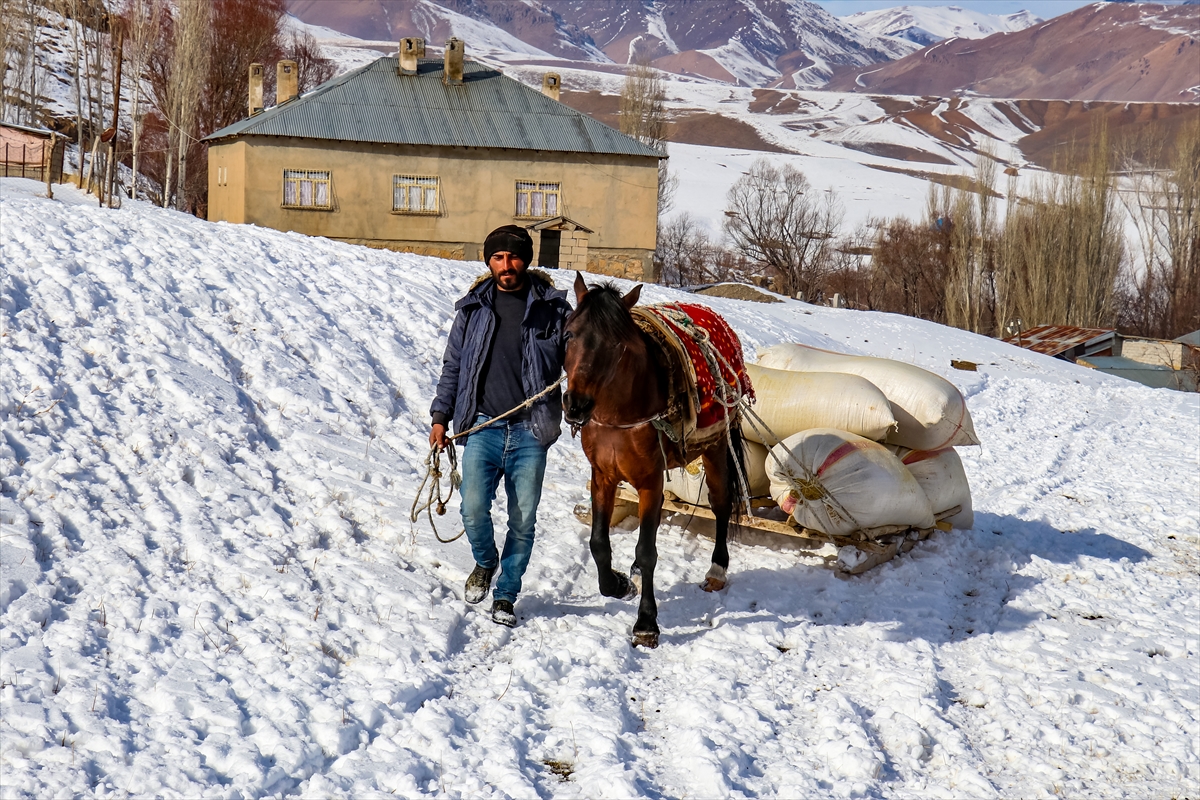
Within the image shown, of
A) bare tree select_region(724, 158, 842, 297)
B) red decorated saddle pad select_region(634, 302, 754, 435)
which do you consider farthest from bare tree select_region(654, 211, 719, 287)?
red decorated saddle pad select_region(634, 302, 754, 435)

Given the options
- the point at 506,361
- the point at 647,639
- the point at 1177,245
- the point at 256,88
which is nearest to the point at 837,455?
the point at 647,639

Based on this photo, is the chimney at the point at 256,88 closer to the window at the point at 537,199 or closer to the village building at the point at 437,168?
the village building at the point at 437,168

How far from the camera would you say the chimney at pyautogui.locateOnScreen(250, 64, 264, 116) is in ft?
113

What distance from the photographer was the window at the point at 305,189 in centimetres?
3050

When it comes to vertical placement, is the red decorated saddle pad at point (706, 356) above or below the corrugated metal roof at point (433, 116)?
below

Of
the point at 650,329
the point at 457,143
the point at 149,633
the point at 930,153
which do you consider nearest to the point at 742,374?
the point at 650,329

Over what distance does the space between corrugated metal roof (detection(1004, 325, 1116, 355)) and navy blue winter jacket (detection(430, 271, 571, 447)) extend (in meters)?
30.9

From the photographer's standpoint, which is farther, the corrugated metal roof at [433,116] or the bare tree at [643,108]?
the bare tree at [643,108]

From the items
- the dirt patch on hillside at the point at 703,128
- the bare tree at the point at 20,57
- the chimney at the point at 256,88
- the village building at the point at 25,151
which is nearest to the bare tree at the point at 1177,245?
the chimney at the point at 256,88

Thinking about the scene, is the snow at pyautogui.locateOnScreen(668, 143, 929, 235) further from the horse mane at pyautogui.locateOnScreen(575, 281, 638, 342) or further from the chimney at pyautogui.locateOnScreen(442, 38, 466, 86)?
the horse mane at pyautogui.locateOnScreen(575, 281, 638, 342)

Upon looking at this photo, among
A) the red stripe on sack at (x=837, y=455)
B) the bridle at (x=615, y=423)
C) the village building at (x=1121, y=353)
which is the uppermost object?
the bridle at (x=615, y=423)

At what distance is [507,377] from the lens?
5.52 metres

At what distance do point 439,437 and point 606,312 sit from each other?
1141 millimetres

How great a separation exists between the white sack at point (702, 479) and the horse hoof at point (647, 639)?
1.59 m
